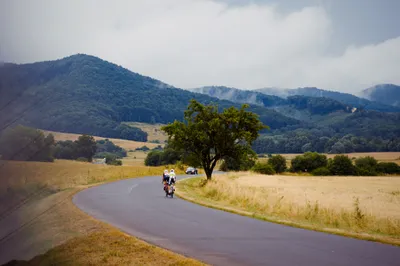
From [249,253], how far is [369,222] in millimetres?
8403

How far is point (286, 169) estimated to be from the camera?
107250mm

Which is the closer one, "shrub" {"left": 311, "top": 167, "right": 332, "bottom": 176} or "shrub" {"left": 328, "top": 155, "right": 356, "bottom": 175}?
"shrub" {"left": 311, "top": 167, "right": 332, "bottom": 176}

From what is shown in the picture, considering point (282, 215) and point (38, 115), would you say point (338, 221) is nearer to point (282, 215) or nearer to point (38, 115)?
point (282, 215)

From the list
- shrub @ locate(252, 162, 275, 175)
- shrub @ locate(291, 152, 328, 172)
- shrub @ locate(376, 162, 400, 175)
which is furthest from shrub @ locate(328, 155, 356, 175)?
shrub @ locate(252, 162, 275, 175)

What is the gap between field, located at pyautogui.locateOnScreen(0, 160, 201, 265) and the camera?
7.53 ft

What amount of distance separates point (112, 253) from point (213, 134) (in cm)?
3412

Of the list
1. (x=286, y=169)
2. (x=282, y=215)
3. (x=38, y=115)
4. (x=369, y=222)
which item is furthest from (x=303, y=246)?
(x=286, y=169)

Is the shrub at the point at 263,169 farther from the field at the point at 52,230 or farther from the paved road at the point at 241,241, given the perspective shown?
the field at the point at 52,230

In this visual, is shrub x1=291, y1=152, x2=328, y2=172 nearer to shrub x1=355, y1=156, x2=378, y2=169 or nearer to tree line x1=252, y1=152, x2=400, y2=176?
tree line x1=252, y1=152, x2=400, y2=176

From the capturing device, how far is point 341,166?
9794cm

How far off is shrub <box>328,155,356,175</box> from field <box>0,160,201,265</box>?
298 ft

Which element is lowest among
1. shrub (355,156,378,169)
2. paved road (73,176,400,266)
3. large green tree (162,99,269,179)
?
paved road (73,176,400,266)

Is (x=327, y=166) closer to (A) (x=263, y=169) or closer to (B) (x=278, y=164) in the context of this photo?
(B) (x=278, y=164)

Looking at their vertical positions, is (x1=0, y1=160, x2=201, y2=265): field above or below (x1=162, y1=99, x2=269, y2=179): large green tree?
below
